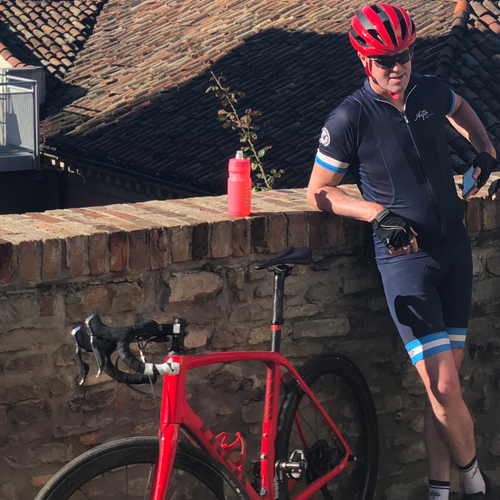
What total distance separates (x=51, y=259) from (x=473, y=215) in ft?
5.63

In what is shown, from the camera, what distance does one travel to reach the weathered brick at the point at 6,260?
259cm

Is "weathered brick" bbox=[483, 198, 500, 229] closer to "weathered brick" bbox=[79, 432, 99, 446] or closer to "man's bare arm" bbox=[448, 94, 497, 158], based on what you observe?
"man's bare arm" bbox=[448, 94, 497, 158]

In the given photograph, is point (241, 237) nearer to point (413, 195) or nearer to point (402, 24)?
point (413, 195)

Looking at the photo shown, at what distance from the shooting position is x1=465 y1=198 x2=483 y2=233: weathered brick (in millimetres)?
3531

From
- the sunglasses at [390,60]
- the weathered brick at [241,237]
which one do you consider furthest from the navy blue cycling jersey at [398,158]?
the weathered brick at [241,237]

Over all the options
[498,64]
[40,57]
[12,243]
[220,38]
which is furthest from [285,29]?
[12,243]

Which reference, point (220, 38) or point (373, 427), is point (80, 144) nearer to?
point (220, 38)

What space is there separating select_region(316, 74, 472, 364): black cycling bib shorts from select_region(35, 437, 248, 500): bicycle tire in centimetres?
85

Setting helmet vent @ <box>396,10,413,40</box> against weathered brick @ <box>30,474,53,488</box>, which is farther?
helmet vent @ <box>396,10,413,40</box>

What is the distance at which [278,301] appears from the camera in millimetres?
2914

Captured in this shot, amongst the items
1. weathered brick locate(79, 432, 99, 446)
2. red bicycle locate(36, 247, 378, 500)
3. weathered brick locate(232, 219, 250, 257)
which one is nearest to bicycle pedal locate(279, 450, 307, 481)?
red bicycle locate(36, 247, 378, 500)

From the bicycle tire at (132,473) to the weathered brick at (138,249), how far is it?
644 mm

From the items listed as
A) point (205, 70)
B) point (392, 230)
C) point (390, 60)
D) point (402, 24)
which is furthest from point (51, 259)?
point (205, 70)

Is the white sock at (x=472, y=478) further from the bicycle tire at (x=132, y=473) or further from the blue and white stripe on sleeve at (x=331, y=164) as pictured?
the blue and white stripe on sleeve at (x=331, y=164)
